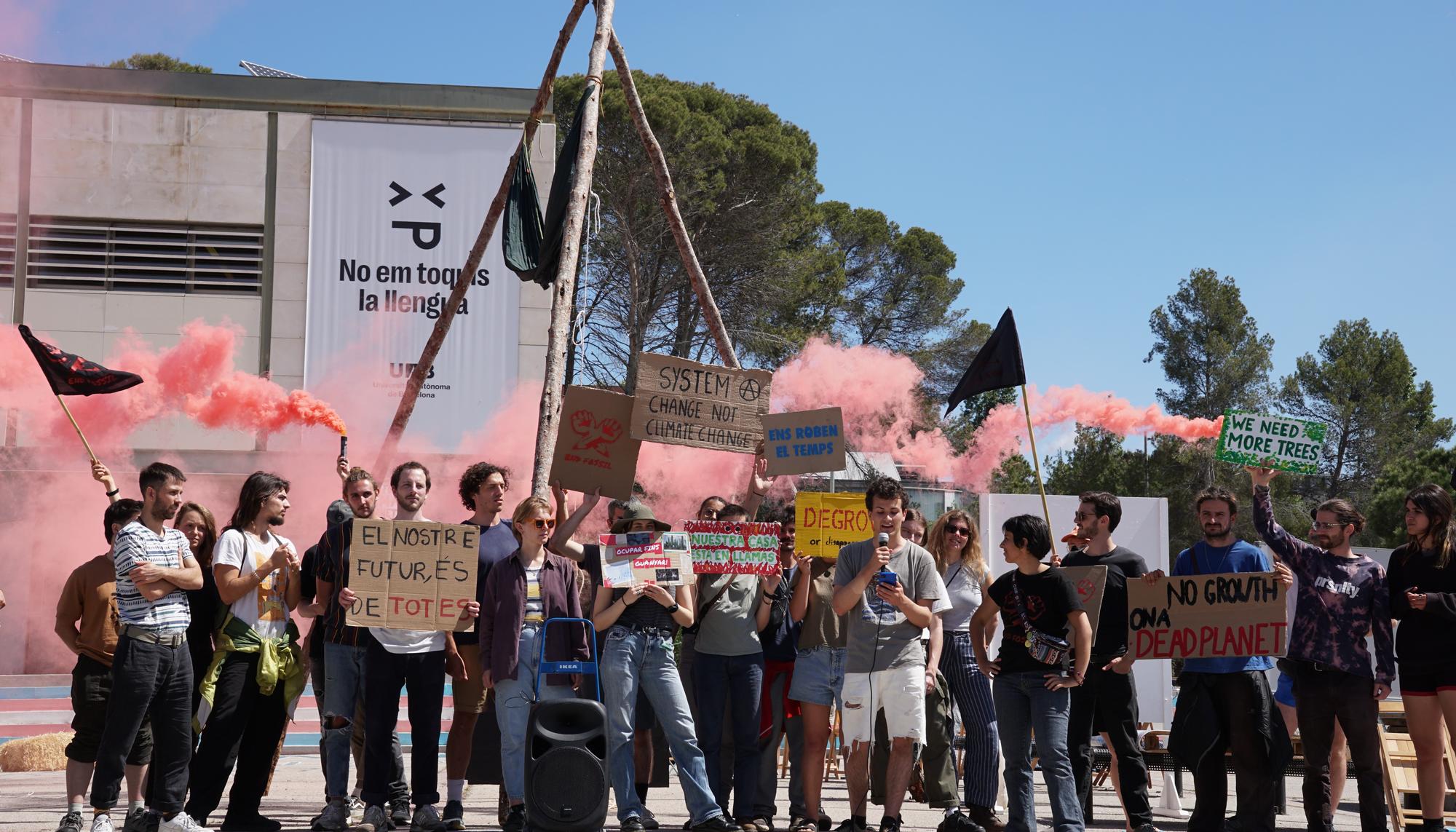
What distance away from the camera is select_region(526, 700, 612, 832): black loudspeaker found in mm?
6547

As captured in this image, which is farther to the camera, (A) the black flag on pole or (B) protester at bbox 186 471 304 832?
(A) the black flag on pole

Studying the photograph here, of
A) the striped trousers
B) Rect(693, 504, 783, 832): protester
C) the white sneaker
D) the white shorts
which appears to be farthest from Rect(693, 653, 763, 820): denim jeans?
the white sneaker

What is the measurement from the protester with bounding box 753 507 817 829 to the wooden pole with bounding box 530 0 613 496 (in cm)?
221

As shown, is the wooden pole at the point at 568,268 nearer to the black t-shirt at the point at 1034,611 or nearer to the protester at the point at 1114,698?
the black t-shirt at the point at 1034,611

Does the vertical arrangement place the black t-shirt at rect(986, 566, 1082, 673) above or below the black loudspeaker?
above

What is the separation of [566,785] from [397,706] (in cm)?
143

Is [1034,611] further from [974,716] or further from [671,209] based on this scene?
[671,209]

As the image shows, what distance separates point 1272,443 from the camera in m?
8.12

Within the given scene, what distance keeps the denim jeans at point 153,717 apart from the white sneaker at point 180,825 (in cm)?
8

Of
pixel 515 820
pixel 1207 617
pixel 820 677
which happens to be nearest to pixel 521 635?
pixel 515 820

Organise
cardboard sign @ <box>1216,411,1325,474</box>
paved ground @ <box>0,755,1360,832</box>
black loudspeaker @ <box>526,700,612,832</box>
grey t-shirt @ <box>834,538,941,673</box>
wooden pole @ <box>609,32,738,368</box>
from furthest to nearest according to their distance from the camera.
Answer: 1. wooden pole @ <box>609,32,738,368</box>
2. paved ground @ <box>0,755,1360,832</box>
3. cardboard sign @ <box>1216,411,1325,474</box>
4. grey t-shirt @ <box>834,538,941,673</box>
5. black loudspeaker @ <box>526,700,612,832</box>

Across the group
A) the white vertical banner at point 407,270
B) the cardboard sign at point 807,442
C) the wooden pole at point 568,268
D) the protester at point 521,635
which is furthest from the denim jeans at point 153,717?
the white vertical banner at point 407,270

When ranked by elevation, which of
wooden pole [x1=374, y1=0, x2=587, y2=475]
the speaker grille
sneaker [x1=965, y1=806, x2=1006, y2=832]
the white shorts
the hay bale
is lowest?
the hay bale

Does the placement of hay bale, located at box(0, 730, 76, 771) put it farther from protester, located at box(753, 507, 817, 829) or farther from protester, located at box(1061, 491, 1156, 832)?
protester, located at box(1061, 491, 1156, 832)
